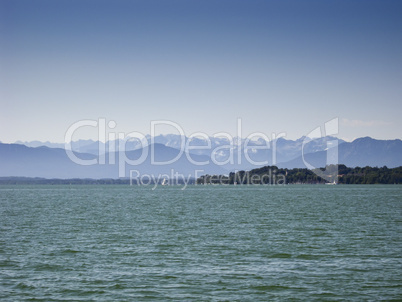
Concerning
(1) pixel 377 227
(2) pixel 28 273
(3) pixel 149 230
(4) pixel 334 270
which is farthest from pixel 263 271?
(1) pixel 377 227

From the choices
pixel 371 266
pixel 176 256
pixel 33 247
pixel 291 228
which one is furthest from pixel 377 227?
pixel 33 247

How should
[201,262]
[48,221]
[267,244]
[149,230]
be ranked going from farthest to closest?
[48,221] → [149,230] → [267,244] → [201,262]

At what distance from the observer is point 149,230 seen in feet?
130

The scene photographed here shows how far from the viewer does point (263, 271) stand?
22875 mm

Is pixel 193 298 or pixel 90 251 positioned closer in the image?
pixel 193 298

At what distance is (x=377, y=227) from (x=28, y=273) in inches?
1106

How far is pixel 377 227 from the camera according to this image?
40.4 metres

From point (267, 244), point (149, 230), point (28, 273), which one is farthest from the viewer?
point (149, 230)

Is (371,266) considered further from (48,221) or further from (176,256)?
(48,221)

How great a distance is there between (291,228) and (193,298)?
23309mm

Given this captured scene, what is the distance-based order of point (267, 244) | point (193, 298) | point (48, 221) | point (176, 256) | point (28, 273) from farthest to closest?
point (48, 221)
point (267, 244)
point (176, 256)
point (28, 273)
point (193, 298)

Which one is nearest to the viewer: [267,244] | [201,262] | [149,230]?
[201,262]

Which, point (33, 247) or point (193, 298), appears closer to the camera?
point (193, 298)

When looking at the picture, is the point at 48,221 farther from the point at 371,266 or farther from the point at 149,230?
the point at 371,266
